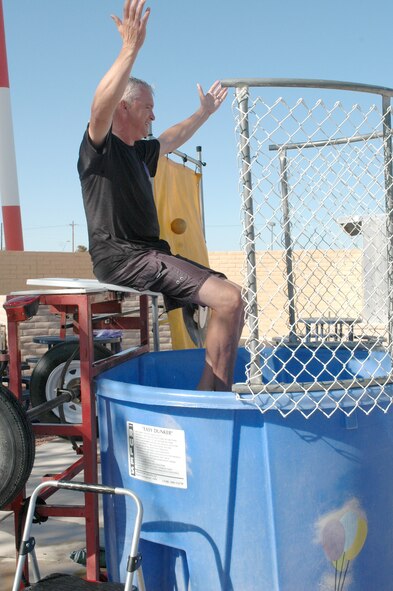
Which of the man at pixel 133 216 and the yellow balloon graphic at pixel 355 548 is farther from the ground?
the man at pixel 133 216

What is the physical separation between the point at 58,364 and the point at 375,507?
2710 mm

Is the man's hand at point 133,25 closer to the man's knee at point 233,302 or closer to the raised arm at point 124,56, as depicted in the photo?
the raised arm at point 124,56

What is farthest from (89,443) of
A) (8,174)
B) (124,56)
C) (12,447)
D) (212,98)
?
(8,174)

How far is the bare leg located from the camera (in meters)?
2.68

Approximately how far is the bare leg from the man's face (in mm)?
970

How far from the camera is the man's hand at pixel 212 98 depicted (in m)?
3.57

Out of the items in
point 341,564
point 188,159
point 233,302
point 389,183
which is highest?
point 188,159

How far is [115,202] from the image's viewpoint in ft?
9.85

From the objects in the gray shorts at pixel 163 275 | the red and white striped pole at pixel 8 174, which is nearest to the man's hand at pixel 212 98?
the gray shorts at pixel 163 275

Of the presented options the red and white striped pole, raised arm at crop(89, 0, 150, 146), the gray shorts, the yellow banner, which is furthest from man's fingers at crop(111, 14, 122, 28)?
the red and white striped pole

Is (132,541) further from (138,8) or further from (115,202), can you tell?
(138,8)

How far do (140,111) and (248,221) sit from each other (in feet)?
4.01

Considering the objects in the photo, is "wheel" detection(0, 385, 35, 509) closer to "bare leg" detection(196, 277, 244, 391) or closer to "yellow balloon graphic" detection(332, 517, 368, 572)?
"bare leg" detection(196, 277, 244, 391)

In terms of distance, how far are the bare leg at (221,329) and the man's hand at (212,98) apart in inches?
50.2
